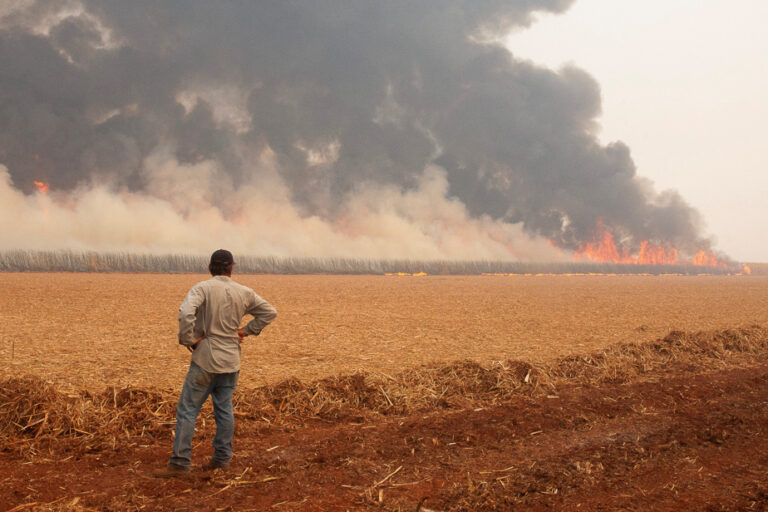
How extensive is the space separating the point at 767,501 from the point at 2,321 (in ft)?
87.6

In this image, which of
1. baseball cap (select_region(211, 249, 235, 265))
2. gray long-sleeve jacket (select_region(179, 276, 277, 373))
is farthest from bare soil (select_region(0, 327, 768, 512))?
baseball cap (select_region(211, 249, 235, 265))

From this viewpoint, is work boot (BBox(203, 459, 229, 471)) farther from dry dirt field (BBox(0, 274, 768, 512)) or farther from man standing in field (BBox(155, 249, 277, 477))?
dry dirt field (BBox(0, 274, 768, 512))

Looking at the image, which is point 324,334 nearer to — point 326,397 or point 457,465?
point 326,397

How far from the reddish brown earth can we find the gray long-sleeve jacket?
4.11 ft

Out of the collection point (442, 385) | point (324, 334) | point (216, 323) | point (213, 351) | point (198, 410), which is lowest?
point (324, 334)

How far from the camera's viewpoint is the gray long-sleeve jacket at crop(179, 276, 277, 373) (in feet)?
19.4

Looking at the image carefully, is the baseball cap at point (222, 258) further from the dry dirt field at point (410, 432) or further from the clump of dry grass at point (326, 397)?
the clump of dry grass at point (326, 397)

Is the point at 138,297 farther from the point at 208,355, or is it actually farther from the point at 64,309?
the point at 208,355

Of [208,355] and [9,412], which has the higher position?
[208,355]

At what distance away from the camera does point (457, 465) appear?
633cm

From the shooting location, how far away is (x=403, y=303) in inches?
1453

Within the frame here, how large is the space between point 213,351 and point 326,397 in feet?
12.6

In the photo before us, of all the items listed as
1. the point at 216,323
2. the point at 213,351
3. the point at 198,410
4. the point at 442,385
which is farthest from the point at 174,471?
the point at 442,385

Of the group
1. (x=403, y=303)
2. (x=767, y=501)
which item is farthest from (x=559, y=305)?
(x=767, y=501)
